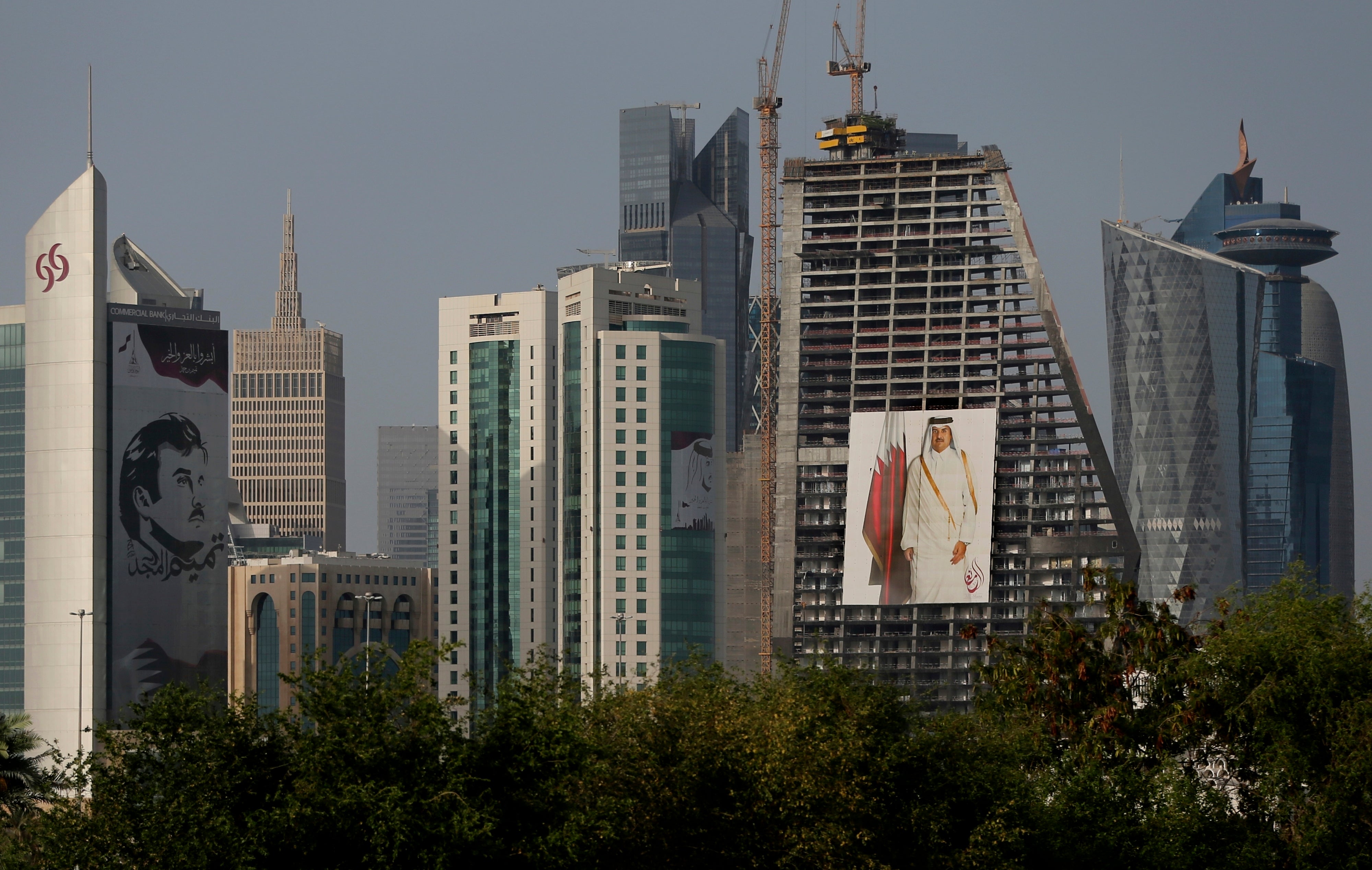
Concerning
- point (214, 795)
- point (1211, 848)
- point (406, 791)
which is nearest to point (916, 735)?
point (1211, 848)

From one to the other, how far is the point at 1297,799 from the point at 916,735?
14781 millimetres

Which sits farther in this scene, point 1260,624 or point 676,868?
point 1260,624

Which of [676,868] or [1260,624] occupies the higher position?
[1260,624]

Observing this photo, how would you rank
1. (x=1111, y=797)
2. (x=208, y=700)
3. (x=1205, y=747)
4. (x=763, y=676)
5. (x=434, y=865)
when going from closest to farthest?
(x=434, y=865), (x=208, y=700), (x=1111, y=797), (x=1205, y=747), (x=763, y=676)

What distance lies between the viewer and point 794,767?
2795 inches

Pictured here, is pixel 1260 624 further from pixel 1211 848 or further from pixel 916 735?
pixel 916 735

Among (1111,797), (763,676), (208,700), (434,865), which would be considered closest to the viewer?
(434,865)

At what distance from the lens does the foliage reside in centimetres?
6256

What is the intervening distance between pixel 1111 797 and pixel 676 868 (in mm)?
18384

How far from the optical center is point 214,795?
62.7 meters

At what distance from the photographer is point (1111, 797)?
77.6 m

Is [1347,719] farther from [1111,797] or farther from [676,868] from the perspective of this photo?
[676,868]

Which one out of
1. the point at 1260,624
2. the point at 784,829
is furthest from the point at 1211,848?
the point at 784,829

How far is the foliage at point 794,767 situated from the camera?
62.6 metres
